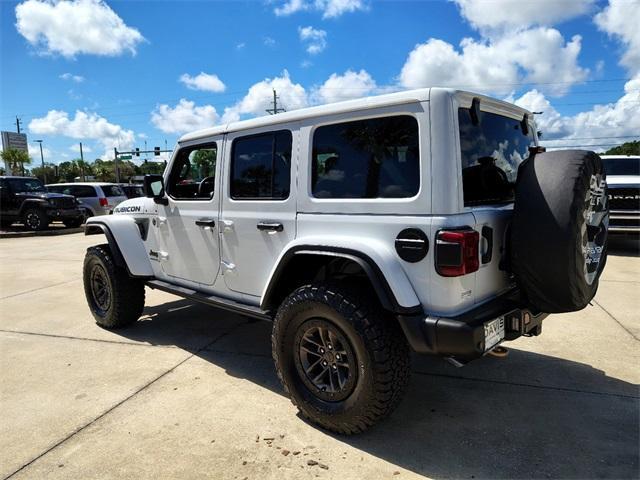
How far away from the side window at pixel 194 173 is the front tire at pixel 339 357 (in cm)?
147

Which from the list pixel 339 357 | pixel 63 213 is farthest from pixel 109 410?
pixel 63 213

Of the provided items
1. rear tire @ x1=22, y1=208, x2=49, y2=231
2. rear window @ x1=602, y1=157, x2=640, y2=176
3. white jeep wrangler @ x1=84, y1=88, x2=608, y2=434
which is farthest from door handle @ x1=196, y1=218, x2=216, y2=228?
rear tire @ x1=22, y1=208, x2=49, y2=231

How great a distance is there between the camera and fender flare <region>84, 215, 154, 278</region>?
14.6 ft

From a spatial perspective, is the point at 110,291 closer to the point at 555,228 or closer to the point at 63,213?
the point at 555,228

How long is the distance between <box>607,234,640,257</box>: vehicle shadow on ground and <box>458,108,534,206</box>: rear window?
7294 millimetres

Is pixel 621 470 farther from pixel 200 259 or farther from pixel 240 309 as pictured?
pixel 200 259

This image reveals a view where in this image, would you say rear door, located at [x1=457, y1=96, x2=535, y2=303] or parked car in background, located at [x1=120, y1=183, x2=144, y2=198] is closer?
rear door, located at [x1=457, y1=96, x2=535, y2=303]

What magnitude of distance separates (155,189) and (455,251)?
116 inches

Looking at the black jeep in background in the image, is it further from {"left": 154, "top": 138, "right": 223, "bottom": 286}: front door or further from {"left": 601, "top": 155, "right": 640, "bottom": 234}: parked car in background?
{"left": 601, "top": 155, "right": 640, "bottom": 234}: parked car in background

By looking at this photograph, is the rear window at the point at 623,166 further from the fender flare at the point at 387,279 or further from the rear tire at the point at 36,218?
the rear tire at the point at 36,218

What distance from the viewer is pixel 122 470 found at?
2512mm

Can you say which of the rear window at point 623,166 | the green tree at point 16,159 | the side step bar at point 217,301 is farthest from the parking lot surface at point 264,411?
the green tree at point 16,159

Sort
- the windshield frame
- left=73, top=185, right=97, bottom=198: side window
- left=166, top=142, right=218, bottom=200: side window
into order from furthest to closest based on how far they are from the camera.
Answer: left=73, top=185, right=97, bottom=198: side window → the windshield frame → left=166, top=142, right=218, bottom=200: side window

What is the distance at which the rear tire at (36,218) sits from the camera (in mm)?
14727
